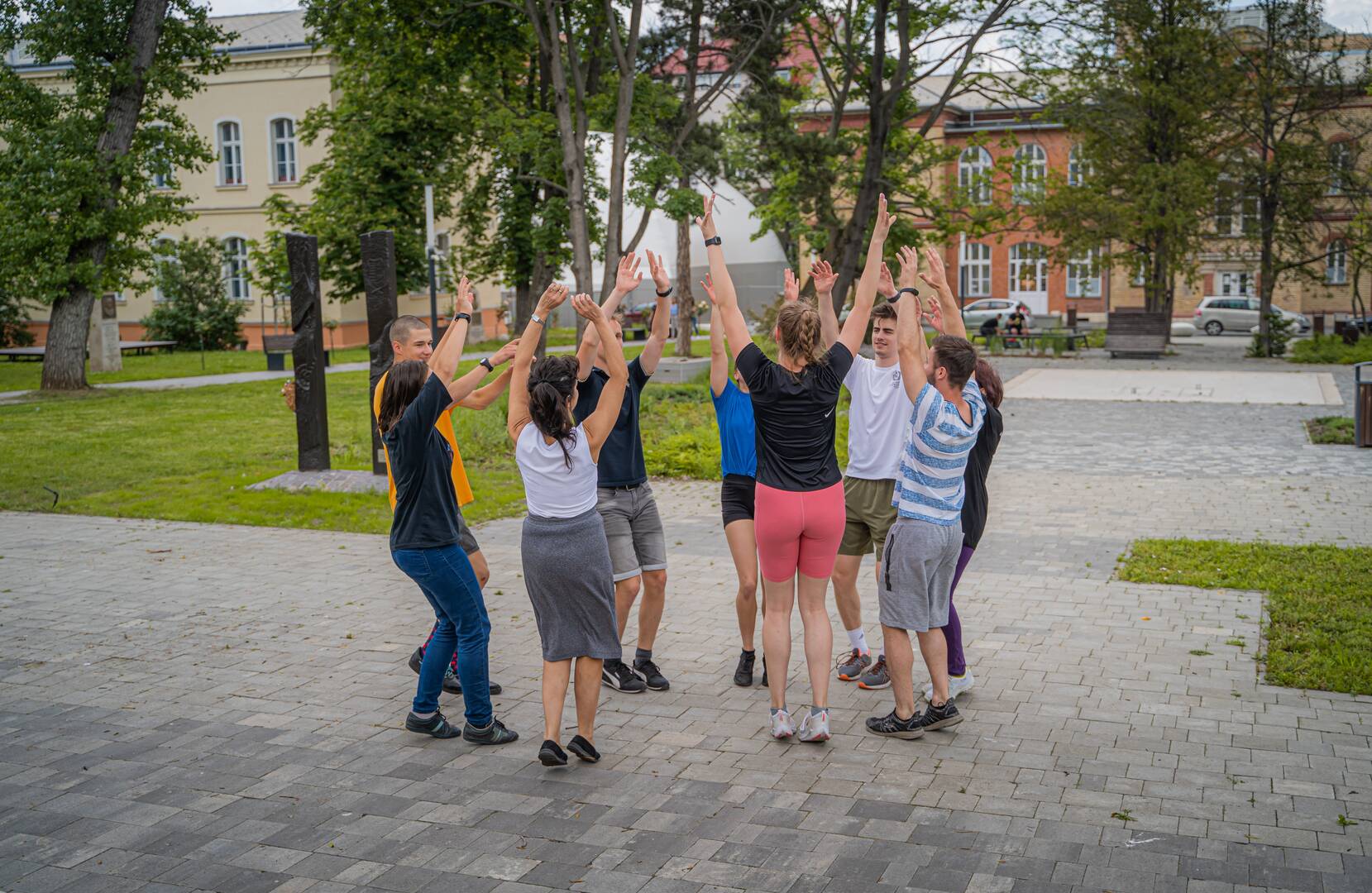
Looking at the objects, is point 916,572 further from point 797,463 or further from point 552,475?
point 552,475

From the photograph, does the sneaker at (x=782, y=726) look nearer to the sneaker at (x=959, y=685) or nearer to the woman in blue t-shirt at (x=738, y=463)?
the woman in blue t-shirt at (x=738, y=463)

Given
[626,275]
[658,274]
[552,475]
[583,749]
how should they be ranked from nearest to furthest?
[552,475] → [583,749] → [658,274] → [626,275]

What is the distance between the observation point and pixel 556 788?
5039 mm

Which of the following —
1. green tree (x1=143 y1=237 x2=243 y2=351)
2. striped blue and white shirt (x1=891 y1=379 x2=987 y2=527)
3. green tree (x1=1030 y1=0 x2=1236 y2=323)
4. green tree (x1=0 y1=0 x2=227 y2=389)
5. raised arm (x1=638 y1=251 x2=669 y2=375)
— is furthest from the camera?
green tree (x1=143 y1=237 x2=243 y2=351)

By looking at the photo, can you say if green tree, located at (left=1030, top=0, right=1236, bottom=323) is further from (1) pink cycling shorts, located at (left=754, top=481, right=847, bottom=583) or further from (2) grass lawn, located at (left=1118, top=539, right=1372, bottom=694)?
(1) pink cycling shorts, located at (left=754, top=481, right=847, bottom=583)

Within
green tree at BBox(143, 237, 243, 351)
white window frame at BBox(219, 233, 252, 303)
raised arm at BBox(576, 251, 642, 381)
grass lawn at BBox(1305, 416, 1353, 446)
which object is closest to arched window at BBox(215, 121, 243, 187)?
white window frame at BBox(219, 233, 252, 303)

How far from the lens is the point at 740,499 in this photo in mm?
6062

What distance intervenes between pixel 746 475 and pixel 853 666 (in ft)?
4.30

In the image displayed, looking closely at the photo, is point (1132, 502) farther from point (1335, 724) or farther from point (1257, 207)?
point (1257, 207)

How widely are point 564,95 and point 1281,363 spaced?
69.3ft

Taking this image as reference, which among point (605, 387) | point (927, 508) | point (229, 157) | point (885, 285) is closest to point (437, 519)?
point (605, 387)

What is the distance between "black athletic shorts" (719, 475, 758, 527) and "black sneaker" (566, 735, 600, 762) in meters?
1.35

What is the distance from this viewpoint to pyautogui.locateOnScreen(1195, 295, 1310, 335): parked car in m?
46.9

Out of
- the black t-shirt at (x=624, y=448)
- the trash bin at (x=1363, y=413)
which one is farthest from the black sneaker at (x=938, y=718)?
the trash bin at (x=1363, y=413)
